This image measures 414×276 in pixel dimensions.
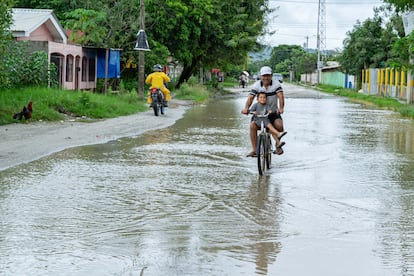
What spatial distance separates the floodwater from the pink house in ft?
51.0

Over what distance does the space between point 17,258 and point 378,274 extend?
2.91 meters

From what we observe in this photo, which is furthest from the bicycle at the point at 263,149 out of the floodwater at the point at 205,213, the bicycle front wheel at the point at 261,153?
the floodwater at the point at 205,213

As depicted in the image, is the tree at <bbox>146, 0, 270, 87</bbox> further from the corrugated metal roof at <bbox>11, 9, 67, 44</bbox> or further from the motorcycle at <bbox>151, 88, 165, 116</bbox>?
the motorcycle at <bbox>151, 88, 165, 116</bbox>

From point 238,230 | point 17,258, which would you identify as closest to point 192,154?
point 238,230

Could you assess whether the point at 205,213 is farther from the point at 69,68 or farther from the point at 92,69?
the point at 92,69

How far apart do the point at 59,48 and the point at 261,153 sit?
63.6ft

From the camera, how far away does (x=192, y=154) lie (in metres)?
13.9

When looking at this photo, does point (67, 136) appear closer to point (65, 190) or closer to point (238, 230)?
point (65, 190)

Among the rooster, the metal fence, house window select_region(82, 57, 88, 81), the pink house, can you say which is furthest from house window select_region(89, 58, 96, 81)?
the metal fence

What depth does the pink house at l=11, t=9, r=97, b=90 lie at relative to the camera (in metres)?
29.4

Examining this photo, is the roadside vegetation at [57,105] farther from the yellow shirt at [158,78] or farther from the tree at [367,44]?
the tree at [367,44]

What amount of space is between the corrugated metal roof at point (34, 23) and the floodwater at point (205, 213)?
17549 mm

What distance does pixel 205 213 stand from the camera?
8141 mm

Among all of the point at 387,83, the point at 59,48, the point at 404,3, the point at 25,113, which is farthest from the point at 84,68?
the point at 387,83
